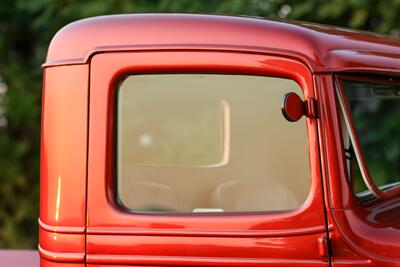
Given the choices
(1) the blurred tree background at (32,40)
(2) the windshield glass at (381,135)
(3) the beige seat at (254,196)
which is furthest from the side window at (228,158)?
(2) the windshield glass at (381,135)

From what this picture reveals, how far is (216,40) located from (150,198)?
A: 1.92 feet

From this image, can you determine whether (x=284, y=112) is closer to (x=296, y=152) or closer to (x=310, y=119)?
(x=310, y=119)

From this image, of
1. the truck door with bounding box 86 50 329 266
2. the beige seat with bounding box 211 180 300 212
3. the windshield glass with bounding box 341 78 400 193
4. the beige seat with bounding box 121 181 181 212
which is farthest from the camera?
the windshield glass with bounding box 341 78 400 193

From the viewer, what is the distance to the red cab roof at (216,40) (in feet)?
6.51

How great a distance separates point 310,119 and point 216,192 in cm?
86

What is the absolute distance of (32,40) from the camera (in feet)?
24.3

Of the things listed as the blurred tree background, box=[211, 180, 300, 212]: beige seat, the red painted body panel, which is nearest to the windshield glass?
the blurred tree background

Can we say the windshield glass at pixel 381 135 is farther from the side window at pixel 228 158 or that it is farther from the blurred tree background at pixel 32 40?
the side window at pixel 228 158

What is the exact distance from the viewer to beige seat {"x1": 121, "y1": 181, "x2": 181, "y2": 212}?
208 cm

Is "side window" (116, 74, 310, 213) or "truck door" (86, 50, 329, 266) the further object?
"side window" (116, 74, 310, 213)

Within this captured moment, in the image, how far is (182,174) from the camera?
3.09 metres

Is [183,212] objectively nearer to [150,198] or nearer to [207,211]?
[207,211]

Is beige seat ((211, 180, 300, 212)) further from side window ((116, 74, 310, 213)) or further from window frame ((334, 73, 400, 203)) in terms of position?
window frame ((334, 73, 400, 203))

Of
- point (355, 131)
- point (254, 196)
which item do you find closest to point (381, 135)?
point (254, 196)
